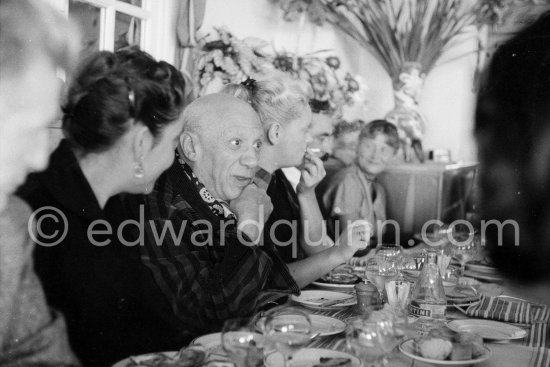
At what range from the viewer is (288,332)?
41.3 inches

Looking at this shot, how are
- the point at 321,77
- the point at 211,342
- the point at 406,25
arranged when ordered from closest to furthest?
the point at 211,342
the point at 321,77
the point at 406,25

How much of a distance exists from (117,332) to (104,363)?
64 millimetres

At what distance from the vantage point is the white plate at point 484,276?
1.97 m

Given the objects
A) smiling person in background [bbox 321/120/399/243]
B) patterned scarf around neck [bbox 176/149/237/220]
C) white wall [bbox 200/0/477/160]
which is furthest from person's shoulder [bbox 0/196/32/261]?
smiling person in background [bbox 321/120/399/243]

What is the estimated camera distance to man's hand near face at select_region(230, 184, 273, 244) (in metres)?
1.67

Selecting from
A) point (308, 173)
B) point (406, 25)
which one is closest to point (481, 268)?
point (308, 173)

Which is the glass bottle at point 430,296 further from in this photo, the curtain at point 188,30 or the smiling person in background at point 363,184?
the smiling person in background at point 363,184

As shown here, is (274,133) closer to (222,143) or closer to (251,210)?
(251,210)

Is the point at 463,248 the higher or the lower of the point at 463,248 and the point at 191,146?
the lower

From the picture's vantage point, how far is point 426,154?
3895mm

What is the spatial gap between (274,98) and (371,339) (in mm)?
1053

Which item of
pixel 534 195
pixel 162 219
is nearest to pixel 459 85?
pixel 534 195

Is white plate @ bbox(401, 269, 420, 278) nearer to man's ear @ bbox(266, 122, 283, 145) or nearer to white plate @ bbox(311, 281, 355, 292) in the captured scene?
white plate @ bbox(311, 281, 355, 292)

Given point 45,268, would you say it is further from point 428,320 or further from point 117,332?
point 428,320
